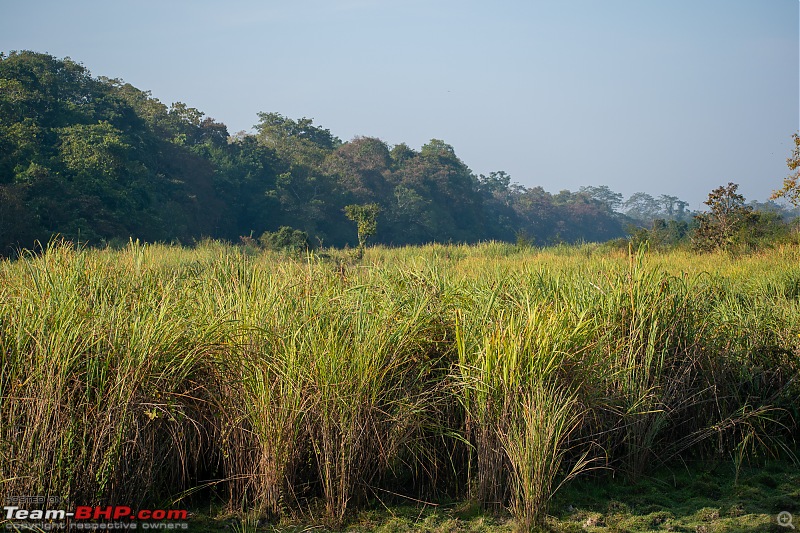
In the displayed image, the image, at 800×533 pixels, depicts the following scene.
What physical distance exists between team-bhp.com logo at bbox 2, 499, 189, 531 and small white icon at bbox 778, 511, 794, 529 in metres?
3.26

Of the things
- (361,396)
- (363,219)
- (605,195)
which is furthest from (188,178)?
(605,195)

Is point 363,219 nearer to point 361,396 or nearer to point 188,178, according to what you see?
point 188,178

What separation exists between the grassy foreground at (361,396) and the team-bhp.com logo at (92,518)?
0.07 meters

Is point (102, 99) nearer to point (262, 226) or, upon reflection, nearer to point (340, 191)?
point (262, 226)

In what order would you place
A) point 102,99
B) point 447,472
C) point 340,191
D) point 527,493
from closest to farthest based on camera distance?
1. point 527,493
2. point 447,472
3. point 102,99
4. point 340,191

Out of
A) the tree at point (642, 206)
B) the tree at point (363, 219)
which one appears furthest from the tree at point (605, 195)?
the tree at point (363, 219)

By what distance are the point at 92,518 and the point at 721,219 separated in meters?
17.0

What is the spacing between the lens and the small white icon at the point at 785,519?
3893 millimetres

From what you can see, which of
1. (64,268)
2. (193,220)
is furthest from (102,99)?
(64,268)

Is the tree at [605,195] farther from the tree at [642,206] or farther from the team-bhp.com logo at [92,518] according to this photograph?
the team-bhp.com logo at [92,518]

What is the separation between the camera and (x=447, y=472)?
4.41 metres

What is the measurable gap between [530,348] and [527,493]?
0.82 meters

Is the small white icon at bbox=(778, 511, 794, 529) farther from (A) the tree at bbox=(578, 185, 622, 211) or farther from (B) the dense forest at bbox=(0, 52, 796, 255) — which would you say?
(A) the tree at bbox=(578, 185, 622, 211)

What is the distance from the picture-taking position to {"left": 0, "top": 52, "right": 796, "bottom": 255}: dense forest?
20094 mm
